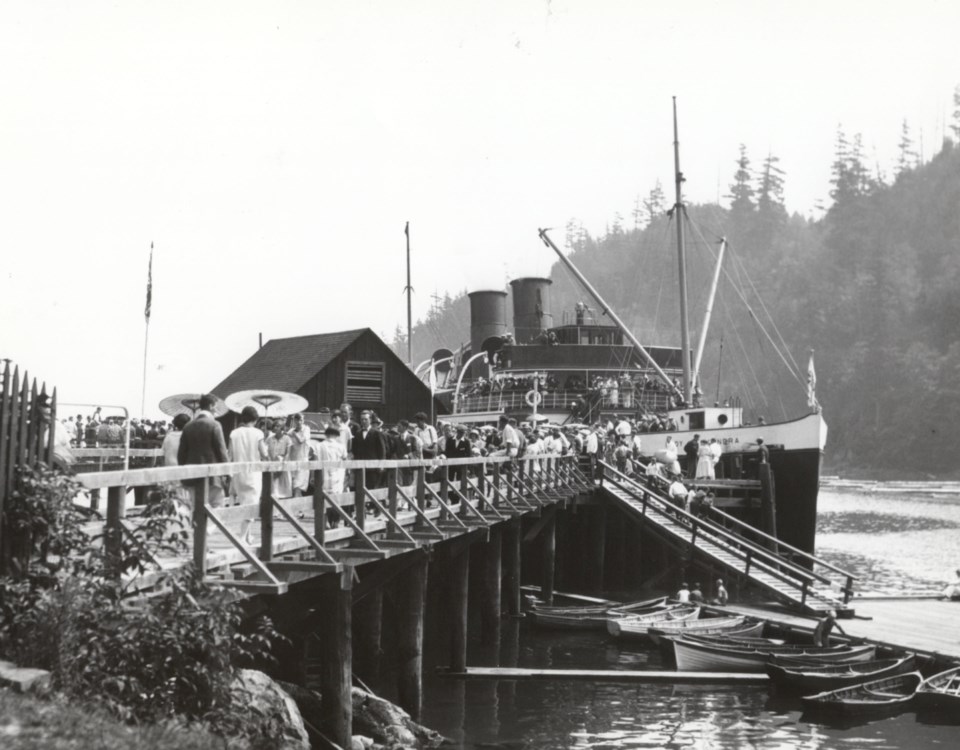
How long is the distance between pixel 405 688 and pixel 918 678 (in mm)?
7534

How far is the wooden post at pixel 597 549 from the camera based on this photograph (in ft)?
95.3

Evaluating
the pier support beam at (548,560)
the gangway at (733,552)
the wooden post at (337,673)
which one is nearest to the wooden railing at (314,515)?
the wooden post at (337,673)

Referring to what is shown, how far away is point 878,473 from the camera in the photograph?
297 ft

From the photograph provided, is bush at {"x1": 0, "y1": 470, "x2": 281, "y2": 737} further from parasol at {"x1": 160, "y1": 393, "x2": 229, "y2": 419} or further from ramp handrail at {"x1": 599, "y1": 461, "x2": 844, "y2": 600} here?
ramp handrail at {"x1": 599, "y1": 461, "x2": 844, "y2": 600}

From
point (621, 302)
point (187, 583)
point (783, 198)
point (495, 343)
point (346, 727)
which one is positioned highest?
point (783, 198)

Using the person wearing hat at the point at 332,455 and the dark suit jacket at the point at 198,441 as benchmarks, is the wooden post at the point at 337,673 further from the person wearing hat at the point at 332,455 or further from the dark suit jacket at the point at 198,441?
the dark suit jacket at the point at 198,441

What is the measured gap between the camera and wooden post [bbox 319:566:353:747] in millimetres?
11133

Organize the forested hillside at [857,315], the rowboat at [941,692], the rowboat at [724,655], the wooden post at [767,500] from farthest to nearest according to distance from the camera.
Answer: the forested hillside at [857,315]
the wooden post at [767,500]
the rowboat at [724,655]
the rowboat at [941,692]

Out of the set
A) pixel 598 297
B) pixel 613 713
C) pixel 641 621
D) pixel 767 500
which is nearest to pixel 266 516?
pixel 613 713

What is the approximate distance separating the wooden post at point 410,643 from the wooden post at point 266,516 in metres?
5.75

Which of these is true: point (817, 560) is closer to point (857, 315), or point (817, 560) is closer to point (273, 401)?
point (273, 401)

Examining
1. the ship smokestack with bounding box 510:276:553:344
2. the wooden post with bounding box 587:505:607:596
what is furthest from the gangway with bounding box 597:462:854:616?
the ship smokestack with bounding box 510:276:553:344

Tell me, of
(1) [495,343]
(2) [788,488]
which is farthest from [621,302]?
(2) [788,488]

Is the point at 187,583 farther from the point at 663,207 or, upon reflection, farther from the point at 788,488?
the point at 663,207
